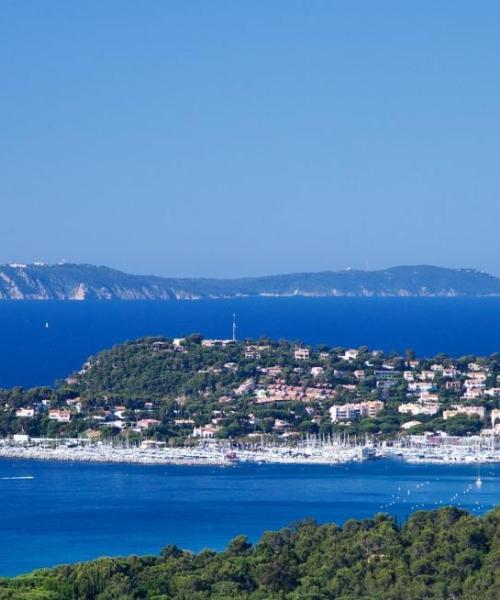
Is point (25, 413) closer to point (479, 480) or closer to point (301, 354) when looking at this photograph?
point (301, 354)

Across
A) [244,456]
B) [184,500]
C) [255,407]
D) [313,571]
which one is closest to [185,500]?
[184,500]

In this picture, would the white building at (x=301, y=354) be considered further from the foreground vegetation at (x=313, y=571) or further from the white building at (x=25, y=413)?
the foreground vegetation at (x=313, y=571)

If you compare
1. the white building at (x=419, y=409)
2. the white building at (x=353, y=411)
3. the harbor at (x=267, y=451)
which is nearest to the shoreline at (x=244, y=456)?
the harbor at (x=267, y=451)

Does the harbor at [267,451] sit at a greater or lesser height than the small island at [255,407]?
lesser

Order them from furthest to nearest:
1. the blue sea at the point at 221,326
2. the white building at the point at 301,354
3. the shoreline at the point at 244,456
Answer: the blue sea at the point at 221,326
the white building at the point at 301,354
the shoreline at the point at 244,456

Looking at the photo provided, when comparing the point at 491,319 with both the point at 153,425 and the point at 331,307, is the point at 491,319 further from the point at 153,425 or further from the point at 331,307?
the point at 153,425
